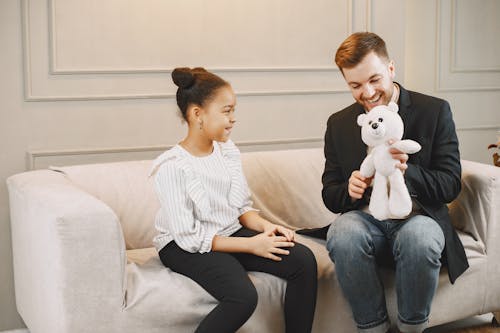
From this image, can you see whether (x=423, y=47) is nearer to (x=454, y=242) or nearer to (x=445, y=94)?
(x=445, y=94)

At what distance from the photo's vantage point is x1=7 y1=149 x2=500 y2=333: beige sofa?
2.00m

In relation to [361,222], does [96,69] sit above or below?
above

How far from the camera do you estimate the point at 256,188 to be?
9.12 ft

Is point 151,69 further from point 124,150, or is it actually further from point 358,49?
point 358,49

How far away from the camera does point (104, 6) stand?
2.82 m

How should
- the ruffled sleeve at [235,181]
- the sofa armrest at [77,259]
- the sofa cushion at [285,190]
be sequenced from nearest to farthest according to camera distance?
the sofa armrest at [77,259], the ruffled sleeve at [235,181], the sofa cushion at [285,190]

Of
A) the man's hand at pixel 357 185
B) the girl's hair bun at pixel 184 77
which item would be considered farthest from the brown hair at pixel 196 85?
the man's hand at pixel 357 185

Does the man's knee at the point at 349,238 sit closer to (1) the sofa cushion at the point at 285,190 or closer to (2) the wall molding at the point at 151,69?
(1) the sofa cushion at the point at 285,190

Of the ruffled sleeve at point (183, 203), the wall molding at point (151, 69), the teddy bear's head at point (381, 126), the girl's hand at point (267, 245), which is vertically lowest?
the girl's hand at point (267, 245)

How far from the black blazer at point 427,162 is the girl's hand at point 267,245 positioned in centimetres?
29

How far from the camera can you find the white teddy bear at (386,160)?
2072mm

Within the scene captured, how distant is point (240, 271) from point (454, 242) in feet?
2.33

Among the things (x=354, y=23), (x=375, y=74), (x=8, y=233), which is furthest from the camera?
(x=354, y=23)

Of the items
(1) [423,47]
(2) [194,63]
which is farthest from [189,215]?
(1) [423,47]
